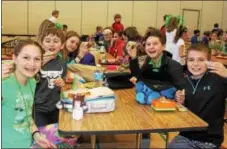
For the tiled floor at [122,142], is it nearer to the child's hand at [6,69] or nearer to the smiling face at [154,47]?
the smiling face at [154,47]

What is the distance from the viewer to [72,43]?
3014 millimetres

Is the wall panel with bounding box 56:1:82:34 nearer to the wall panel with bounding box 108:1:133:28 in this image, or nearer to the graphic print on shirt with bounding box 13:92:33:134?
the wall panel with bounding box 108:1:133:28

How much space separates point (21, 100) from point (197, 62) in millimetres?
1140

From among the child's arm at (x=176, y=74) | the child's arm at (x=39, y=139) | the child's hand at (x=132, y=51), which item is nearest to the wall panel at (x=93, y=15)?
the child's hand at (x=132, y=51)

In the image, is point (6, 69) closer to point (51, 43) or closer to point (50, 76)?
point (50, 76)

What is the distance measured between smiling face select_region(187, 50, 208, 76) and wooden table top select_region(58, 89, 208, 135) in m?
0.33

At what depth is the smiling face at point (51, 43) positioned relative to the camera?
2.45m

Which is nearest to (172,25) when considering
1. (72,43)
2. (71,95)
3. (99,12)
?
(72,43)

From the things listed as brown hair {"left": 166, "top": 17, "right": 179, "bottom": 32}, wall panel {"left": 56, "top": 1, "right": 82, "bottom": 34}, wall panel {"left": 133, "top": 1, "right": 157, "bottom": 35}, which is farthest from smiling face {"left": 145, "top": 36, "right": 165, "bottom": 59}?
wall panel {"left": 133, "top": 1, "right": 157, "bottom": 35}

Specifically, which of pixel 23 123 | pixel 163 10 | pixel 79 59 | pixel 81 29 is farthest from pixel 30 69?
pixel 163 10

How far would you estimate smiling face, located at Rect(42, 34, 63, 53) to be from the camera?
2.45 m

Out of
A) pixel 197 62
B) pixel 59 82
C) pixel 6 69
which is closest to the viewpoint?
pixel 6 69

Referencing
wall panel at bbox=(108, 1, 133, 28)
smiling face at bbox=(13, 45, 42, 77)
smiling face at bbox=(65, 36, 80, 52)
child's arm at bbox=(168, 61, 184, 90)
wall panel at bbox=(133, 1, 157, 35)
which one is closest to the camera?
smiling face at bbox=(13, 45, 42, 77)

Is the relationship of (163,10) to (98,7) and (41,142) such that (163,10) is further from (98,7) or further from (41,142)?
(41,142)
